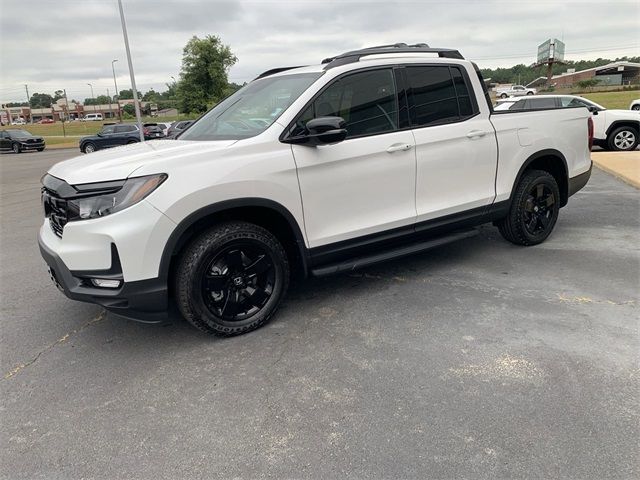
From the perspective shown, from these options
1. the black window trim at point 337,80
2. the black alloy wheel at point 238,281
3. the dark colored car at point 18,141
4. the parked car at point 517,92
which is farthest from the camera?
the parked car at point 517,92

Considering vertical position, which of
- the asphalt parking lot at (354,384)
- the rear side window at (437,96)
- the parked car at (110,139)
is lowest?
the asphalt parking lot at (354,384)

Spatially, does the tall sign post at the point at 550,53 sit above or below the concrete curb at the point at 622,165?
above

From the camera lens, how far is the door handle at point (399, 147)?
13.1ft

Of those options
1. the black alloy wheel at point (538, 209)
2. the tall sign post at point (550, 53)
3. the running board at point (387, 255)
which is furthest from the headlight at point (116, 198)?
the tall sign post at point (550, 53)

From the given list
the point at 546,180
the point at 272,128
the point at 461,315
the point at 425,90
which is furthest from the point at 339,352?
the point at 546,180

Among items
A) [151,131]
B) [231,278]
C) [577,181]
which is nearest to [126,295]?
[231,278]

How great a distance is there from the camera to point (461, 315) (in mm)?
3807

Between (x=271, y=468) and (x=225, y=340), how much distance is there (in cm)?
139

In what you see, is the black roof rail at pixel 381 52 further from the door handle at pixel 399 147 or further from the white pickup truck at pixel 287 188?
the door handle at pixel 399 147

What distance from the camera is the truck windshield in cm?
376

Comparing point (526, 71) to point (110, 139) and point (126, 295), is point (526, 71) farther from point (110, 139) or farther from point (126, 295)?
point (126, 295)

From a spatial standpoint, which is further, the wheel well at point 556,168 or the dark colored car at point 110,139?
the dark colored car at point 110,139

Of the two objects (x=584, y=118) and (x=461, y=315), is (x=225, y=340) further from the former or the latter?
(x=584, y=118)

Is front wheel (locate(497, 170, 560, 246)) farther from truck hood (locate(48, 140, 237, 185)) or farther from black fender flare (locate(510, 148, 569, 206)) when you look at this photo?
truck hood (locate(48, 140, 237, 185))
